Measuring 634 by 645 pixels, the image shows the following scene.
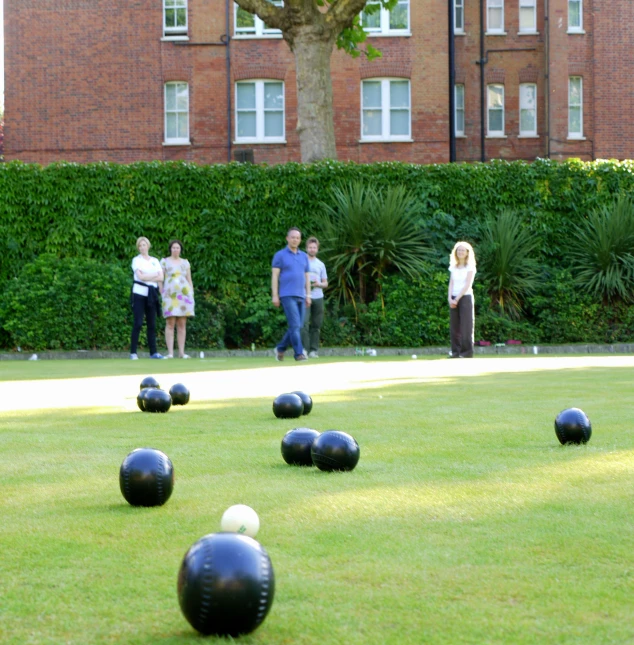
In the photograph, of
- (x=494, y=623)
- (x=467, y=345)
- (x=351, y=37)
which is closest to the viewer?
(x=494, y=623)

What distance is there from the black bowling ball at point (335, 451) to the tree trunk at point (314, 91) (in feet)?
59.4

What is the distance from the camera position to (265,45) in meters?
32.2

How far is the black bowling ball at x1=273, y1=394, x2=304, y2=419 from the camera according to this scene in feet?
23.6

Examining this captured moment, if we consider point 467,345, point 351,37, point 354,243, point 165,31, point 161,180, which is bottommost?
point 467,345

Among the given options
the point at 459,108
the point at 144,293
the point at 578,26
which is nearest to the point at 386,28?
the point at 459,108

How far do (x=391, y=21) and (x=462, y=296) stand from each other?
18353 millimetres

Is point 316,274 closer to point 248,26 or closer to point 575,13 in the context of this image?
point 248,26

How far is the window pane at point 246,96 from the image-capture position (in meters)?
32.4

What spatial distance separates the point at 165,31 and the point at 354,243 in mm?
14797

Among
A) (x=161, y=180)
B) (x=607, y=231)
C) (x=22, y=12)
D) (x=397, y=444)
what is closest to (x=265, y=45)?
(x=22, y=12)

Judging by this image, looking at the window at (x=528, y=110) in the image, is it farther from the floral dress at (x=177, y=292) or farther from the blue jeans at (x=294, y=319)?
the blue jeans at (x=294, y=319)

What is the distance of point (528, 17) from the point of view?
3528 centimetres

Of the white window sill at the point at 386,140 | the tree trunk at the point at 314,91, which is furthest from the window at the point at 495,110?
the tree trunk at the point at 314,91

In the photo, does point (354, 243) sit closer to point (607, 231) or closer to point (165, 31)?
point (607, 231)
